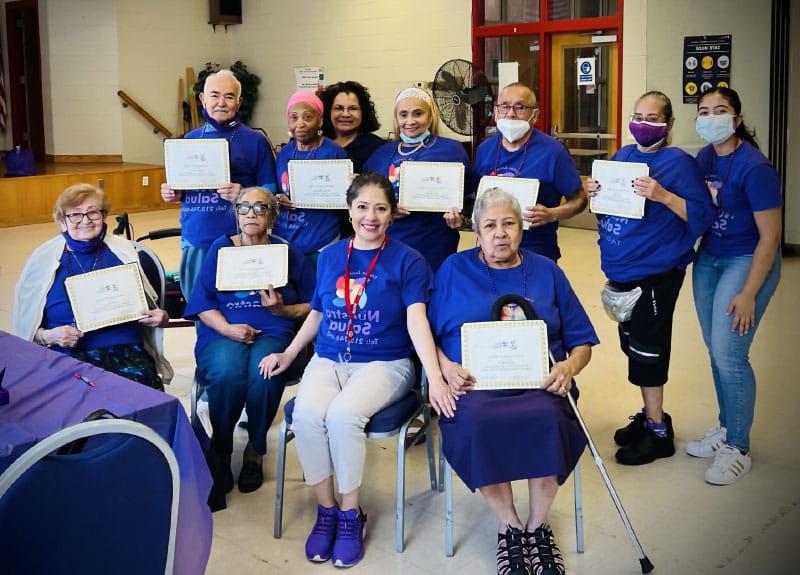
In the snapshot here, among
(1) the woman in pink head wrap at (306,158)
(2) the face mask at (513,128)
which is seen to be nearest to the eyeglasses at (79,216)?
(1) the woman in pink head wrap at (306,158)

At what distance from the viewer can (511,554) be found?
279 cm

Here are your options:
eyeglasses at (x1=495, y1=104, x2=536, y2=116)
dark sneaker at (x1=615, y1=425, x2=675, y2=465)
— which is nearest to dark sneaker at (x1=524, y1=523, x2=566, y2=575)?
dark sneaker at (x1=615, y1=425, x2=675, y2=465)

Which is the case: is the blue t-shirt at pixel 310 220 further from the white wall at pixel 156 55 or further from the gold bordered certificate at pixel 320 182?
the white wall at pixel 156 55

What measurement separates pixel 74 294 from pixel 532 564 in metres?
1.78

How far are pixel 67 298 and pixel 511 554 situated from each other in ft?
5.87

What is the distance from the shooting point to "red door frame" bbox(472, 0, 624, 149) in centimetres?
880

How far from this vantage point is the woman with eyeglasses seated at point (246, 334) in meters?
3.36

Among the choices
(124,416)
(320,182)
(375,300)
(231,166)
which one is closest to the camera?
(124,416)

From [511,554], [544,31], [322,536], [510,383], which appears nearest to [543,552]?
[511,554]

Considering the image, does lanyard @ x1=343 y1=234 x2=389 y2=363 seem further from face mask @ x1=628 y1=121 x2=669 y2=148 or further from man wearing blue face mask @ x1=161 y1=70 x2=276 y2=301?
face mask @ x1=628 y1=121 x2=669 y2=148

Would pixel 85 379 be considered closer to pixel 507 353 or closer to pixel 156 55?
pixel 507 353

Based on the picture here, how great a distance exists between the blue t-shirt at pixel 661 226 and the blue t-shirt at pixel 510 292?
57 centimetres

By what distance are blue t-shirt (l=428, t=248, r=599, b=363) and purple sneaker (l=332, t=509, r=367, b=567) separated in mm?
599

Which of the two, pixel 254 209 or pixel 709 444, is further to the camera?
pixel 709 444
